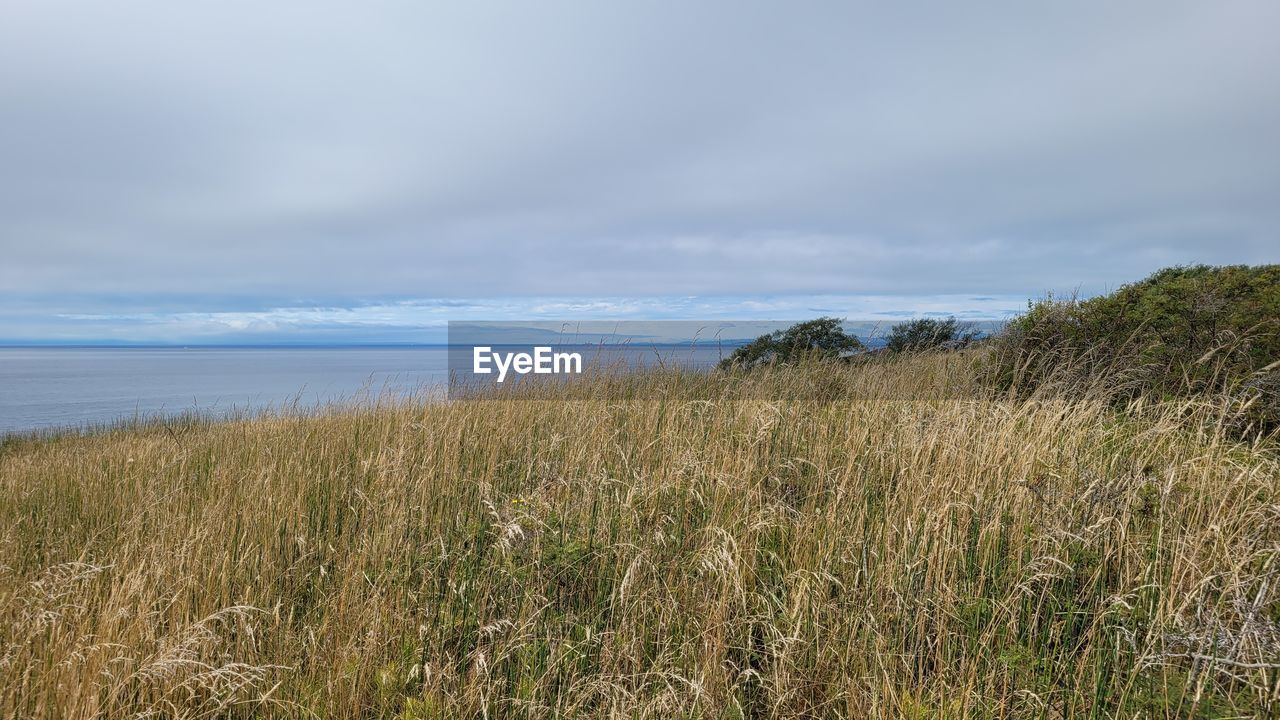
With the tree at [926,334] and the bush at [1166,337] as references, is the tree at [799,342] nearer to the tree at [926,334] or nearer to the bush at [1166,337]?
the tree at [926,334]

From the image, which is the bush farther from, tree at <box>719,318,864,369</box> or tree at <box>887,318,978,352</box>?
tree at <box>719,318,864,369</box>

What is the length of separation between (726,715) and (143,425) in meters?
18.0

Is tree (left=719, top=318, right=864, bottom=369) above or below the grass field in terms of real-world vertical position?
above

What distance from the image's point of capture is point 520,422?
6629 mm

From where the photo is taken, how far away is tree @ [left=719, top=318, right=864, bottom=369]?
13320 mm

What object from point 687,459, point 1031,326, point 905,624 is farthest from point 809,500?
point 1031,326

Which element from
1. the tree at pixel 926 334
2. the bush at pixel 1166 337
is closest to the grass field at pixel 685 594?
the bush at pixel 1166 337

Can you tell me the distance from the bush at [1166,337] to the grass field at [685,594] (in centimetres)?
141

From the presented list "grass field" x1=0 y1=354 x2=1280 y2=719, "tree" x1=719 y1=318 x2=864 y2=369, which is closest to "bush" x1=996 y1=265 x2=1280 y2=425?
"grass field" x1=0 y1=354 x2=1280 y2=719

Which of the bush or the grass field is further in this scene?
the bush

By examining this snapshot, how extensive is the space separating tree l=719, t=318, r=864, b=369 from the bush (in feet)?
16.8

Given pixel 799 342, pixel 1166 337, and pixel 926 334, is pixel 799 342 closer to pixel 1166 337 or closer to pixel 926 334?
pixel 926 334

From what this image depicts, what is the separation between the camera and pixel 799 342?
13570mm

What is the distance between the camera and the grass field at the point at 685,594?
7.85ft
